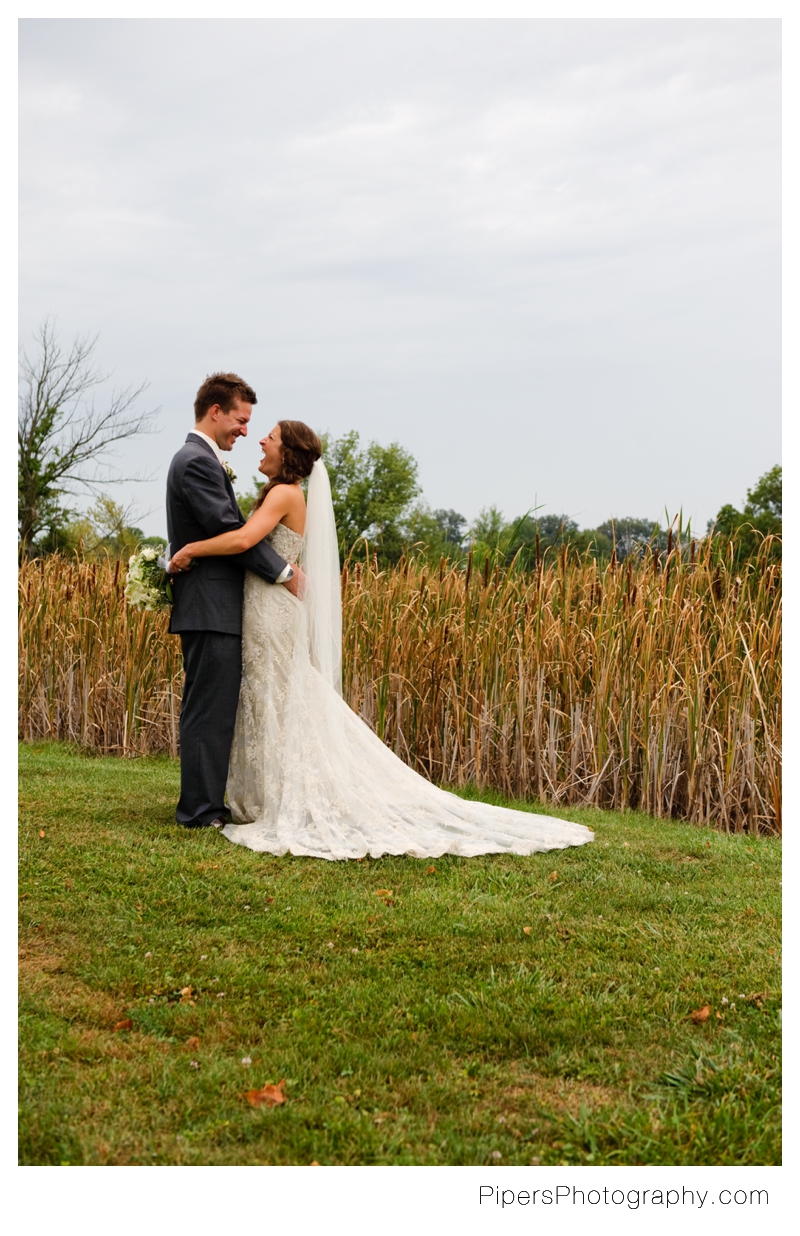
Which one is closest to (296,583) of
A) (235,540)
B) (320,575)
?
(320,575)

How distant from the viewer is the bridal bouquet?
5488 millimetres

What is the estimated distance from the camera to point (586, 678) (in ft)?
22.1

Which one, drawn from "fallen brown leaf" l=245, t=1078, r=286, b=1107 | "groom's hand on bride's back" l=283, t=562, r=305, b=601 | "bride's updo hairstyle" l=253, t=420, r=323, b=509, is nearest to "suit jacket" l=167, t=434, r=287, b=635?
"groom's hand on bride's back" l=283, t=562, r=305, b=601

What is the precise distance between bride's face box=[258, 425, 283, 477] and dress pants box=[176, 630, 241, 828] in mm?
976

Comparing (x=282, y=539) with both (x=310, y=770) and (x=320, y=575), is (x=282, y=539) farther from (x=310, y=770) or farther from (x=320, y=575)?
(x=310, y=770)

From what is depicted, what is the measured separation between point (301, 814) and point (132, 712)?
3793mm

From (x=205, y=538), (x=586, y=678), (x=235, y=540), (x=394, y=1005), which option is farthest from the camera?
(x=586, y=678)

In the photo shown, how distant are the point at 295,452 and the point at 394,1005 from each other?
3.20m

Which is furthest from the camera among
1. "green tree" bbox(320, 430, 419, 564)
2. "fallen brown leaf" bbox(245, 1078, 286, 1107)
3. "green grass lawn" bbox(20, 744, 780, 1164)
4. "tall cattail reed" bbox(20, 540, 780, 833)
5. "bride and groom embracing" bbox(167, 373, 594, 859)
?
"green tree" bbox(320, 430, 419, 564)

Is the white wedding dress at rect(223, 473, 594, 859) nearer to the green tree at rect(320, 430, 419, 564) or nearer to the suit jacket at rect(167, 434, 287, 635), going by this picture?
the suit jacket at rect(167, 434, 287, 635)

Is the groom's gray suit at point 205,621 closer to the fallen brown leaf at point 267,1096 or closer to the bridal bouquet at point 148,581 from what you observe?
the bridal bouquet at point 148,581

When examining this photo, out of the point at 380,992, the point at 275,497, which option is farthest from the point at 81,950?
the point at 275,497

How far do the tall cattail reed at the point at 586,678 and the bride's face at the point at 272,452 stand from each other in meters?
1.97

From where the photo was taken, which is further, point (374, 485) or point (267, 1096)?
point (374, 485)
